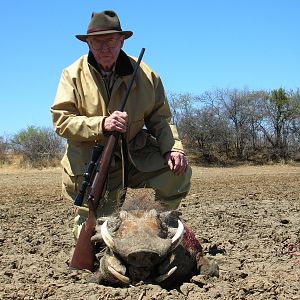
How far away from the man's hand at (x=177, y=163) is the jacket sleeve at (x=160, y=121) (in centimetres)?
30

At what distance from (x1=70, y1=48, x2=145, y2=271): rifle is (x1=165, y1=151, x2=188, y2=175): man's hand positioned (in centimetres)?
72

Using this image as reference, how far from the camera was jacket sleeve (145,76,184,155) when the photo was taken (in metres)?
6.67

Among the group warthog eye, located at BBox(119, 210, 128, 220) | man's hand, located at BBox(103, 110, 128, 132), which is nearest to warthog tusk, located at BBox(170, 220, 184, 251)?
warthog eye, located at BBox(119, 210, 128, 220)

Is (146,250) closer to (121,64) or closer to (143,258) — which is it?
(143,258)

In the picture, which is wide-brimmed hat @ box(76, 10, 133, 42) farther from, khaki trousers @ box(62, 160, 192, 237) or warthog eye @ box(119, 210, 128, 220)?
warthog eye @ box(119, 210, 128, 220)

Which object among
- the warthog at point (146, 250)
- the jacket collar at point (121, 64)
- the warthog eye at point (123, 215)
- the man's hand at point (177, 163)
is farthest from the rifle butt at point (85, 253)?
the jacket collar at point (121, 64)

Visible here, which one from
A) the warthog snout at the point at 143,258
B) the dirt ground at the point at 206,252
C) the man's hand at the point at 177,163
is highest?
the man's hand at the point at 177,163

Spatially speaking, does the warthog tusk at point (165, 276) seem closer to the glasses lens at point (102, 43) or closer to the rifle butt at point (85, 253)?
the rifle butt at point (85, 253)

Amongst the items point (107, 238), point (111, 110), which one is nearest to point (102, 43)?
point (111, 110)

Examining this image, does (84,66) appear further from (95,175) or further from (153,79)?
(95,175)

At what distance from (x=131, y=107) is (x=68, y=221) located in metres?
3.79

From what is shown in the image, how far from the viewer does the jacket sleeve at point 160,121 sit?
6.67 m

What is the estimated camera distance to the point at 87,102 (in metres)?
6.40

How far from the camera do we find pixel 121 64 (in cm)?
650
